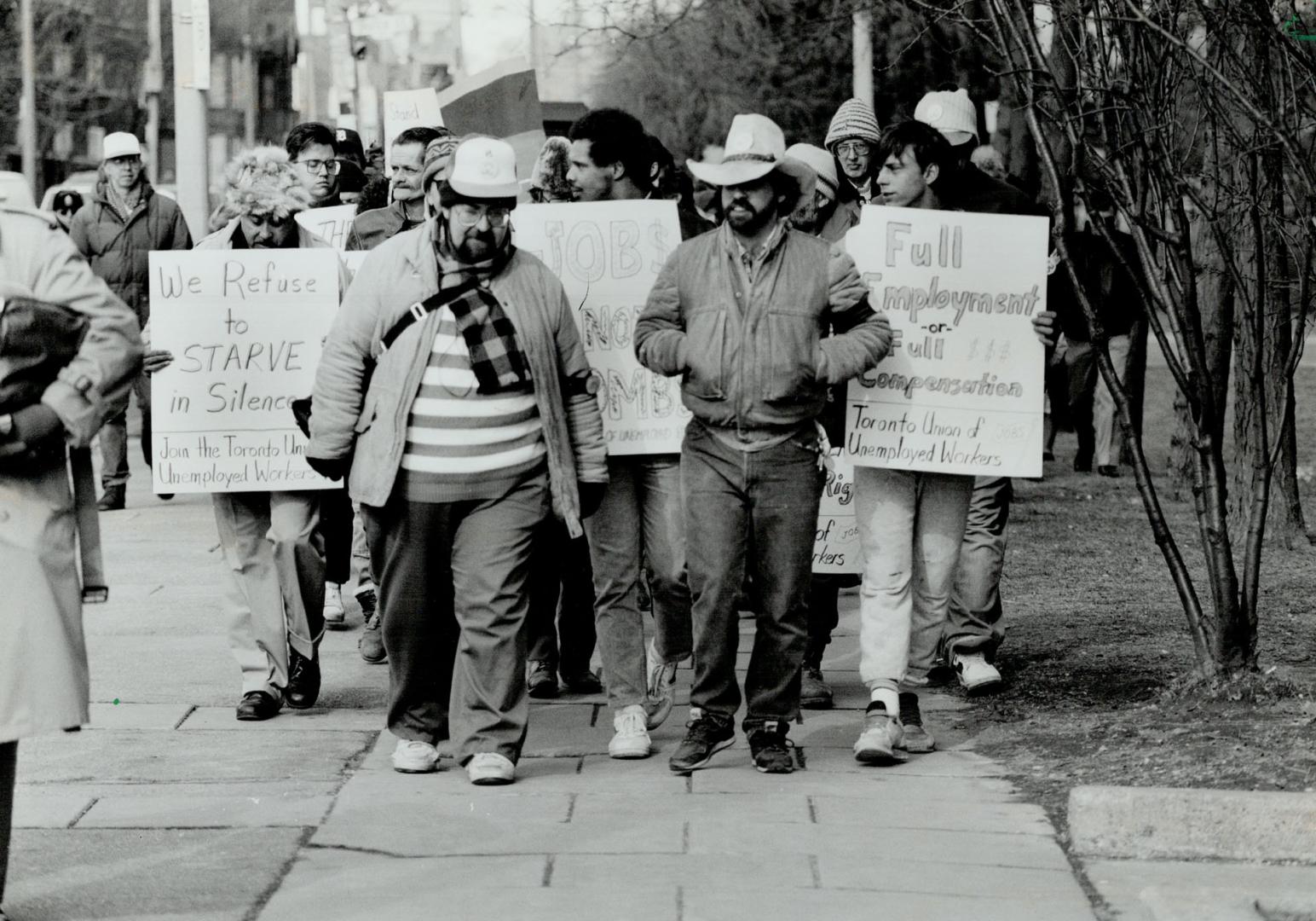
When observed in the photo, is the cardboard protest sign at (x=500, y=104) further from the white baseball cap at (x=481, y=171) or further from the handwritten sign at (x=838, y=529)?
the white baseball cap at (x=481, y=171)

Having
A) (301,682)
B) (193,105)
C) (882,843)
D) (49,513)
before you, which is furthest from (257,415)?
(193,105)

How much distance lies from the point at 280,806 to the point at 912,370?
237 cm

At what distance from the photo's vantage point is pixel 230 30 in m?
22.1

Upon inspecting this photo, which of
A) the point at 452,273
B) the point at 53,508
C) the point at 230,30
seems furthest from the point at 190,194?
the point at 53,508

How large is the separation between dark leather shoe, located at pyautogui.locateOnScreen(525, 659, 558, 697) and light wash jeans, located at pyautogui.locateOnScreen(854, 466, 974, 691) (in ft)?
4.50

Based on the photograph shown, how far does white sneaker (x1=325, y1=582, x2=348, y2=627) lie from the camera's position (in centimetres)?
892

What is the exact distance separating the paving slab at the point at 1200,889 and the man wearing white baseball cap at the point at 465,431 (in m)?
1.80

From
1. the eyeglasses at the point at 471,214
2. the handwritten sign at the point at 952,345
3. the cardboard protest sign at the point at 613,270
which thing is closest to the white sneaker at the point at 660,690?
the cardboard protest sign at the point at 613,270

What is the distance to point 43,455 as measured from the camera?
4469mm

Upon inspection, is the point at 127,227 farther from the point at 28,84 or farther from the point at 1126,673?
the point at 28,84

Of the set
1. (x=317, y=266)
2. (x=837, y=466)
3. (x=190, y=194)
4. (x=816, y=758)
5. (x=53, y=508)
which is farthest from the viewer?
(x=190, y=194)

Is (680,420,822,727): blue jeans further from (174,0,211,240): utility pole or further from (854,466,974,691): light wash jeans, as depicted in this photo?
(174,0,211,240): utility pole

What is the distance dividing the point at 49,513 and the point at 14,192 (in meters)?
0.70

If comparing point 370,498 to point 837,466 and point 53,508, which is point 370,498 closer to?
point 53,508
